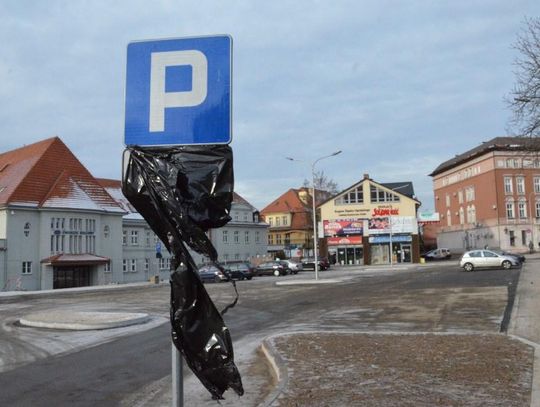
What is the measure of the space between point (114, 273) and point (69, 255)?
6.03m

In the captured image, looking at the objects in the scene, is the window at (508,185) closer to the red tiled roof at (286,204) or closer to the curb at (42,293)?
the red tiled roof at (286,204)

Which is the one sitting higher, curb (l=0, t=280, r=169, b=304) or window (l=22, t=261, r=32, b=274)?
window (l=22, t=261, r=32, b=274)

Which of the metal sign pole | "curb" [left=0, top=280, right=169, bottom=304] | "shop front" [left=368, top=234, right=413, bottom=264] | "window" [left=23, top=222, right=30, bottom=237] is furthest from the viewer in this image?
"shop front" [left=368, top=234, right=413, bottom=264]

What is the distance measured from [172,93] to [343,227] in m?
70.4

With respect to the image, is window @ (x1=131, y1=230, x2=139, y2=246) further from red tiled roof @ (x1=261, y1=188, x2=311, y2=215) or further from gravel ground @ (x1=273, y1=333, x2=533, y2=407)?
gravel ground @ (x1=273, y1=333, x2=533, y2=407)

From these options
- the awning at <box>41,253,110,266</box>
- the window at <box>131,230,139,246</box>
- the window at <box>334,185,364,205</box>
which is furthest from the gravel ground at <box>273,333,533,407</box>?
the window at <box>334,185,364,205</box>

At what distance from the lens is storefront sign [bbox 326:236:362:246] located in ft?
239

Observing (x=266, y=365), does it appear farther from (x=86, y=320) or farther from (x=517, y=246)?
(x=517, y=246)

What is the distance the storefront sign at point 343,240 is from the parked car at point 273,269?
17145 millimetres

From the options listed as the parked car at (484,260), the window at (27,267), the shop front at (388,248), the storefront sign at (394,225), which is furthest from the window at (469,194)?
the window at (27,267)

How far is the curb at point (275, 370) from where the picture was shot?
6453 mm

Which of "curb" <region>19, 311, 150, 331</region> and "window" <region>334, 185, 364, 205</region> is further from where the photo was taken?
"window" <region>334, 185, 364, 205</region>

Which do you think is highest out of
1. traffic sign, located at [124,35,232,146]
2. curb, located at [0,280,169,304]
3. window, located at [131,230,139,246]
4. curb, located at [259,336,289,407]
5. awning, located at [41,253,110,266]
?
window, located at [131,230,139,246]

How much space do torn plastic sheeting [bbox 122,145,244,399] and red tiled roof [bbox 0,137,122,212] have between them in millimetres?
48345
